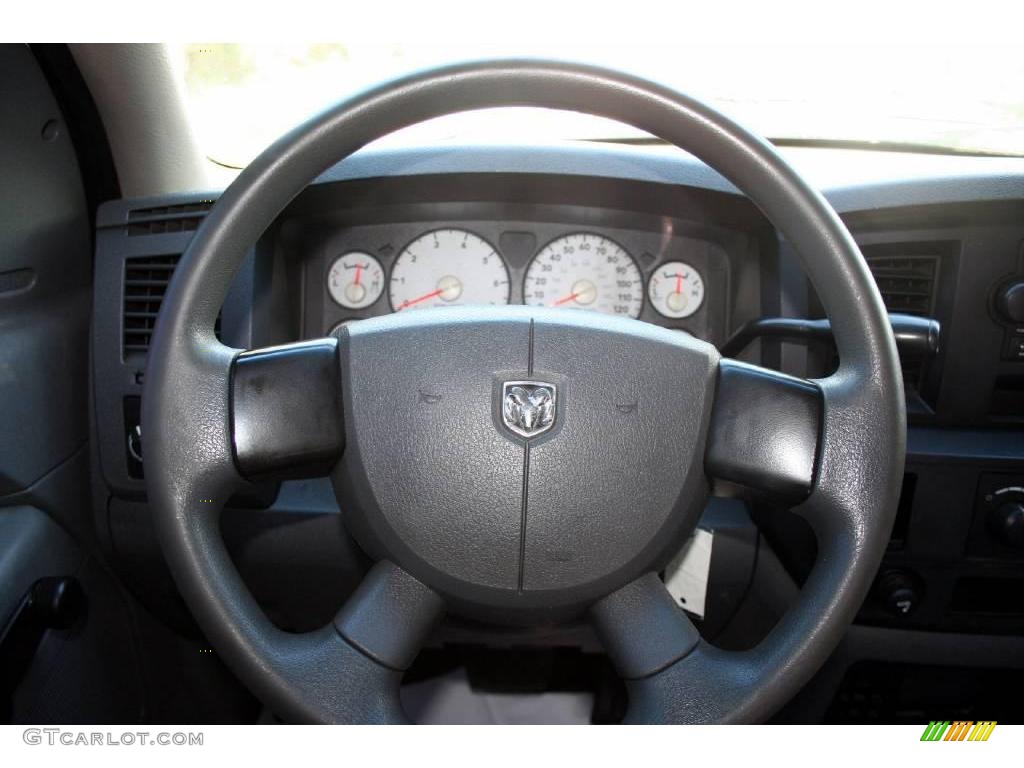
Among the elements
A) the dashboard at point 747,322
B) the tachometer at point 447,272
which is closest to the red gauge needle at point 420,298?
the tachometer at point 447,272

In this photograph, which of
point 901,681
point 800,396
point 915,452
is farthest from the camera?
point 901,681

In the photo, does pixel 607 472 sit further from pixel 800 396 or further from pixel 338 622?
pixel 338 622

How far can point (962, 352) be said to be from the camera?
1470 millimetres

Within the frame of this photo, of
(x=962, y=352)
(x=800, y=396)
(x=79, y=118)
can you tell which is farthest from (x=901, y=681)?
(x=79, y=118)

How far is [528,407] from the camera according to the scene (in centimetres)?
90

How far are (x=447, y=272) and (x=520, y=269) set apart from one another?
0.46ft

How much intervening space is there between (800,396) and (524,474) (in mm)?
293

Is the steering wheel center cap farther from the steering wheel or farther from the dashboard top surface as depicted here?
the dashboard top surface

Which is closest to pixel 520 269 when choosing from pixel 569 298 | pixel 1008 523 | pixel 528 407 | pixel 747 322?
pixel 569 298

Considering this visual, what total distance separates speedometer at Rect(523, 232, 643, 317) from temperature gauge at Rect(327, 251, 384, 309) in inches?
11.4

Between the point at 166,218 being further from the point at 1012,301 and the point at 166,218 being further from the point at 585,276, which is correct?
the point at 1012,301

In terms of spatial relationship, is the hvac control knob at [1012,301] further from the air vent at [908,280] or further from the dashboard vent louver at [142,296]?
the dashboard vent louver at [142,296]

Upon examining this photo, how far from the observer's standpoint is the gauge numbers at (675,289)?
1671 mm
